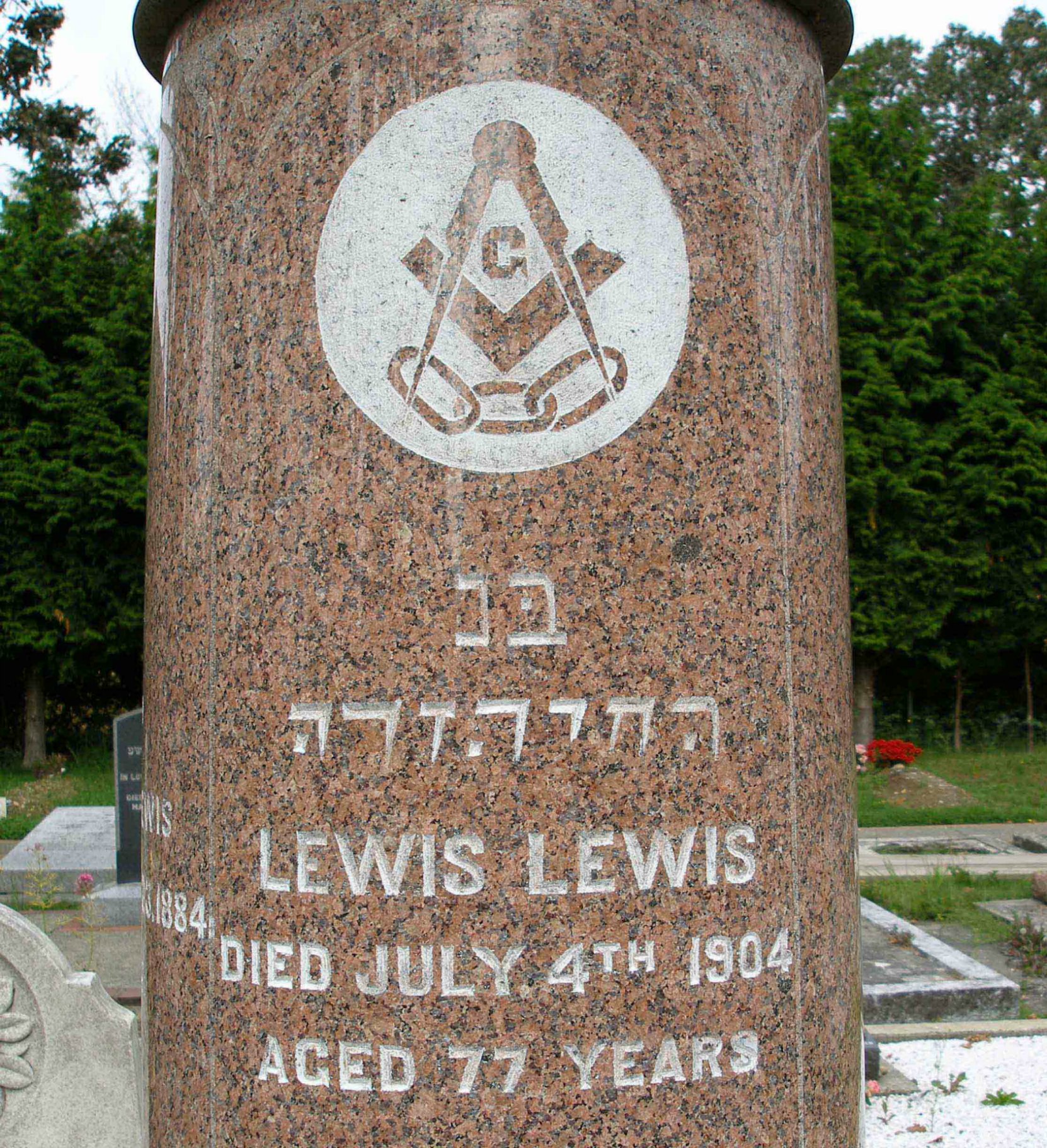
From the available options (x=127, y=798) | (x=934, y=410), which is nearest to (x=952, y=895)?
(x=127, y=798)

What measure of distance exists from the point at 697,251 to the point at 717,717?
89cm

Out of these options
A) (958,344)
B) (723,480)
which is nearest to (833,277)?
(723,480)

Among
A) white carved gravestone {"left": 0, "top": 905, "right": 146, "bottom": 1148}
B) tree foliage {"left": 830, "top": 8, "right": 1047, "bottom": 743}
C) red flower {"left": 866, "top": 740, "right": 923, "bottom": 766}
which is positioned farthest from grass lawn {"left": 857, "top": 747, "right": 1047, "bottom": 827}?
white carved gravestone {"left": 0, "top": 905, "right": 146, "bottom": 1148}

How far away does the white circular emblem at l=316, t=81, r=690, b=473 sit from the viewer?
2189 millimetres

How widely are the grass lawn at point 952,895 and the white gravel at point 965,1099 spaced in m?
2.48

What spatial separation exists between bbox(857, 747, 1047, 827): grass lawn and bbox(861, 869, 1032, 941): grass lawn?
2.20m

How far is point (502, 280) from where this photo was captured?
220 centimetres

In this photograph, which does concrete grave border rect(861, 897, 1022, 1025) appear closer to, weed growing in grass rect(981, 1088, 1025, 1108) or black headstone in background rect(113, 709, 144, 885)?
weed growing in grass rect(981, 1088, 1025, 1108)

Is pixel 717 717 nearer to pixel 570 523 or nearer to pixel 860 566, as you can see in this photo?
pixel 570 523

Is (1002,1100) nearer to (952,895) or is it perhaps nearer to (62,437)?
(952,895)

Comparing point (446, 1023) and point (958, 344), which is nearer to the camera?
point (446, 1023)

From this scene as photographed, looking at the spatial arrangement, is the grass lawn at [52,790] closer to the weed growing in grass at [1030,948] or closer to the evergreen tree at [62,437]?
the evergreen tree at [62,437]

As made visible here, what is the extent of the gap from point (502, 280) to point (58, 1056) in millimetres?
2242

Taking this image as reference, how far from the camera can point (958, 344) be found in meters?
19.2
